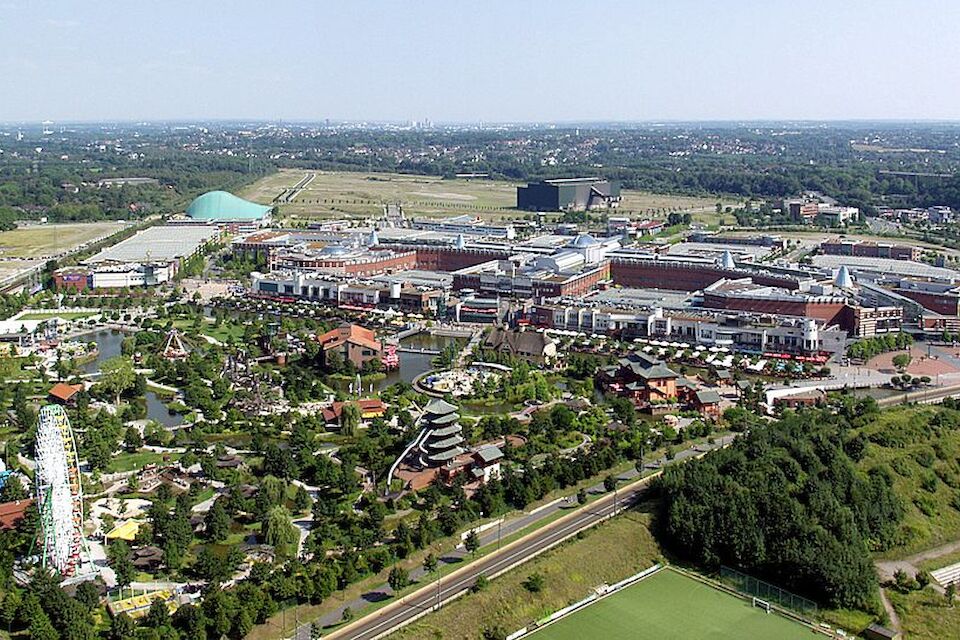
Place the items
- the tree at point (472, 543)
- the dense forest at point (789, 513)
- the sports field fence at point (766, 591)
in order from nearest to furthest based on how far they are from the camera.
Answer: the sports field fence at point (766, 591)
the dense forest at point (789, 513)
the tree at point (472, 543)

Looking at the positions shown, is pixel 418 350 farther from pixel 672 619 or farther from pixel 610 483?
pixel 672 619

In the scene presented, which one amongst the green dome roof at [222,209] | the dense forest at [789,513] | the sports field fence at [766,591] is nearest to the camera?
the sports field fence at [766,591]

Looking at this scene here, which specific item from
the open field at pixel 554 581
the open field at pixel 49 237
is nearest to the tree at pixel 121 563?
the open field at pixel 554 581

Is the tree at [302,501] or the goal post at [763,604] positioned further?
the tree at [302,501]

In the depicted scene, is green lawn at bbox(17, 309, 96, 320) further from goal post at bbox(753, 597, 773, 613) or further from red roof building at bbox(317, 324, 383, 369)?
goal post at bbox(753, 597, 773, 613)

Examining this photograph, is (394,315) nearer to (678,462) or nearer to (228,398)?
→ (228,398)

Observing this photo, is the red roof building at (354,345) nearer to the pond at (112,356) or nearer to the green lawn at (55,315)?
the pond at (112,356)

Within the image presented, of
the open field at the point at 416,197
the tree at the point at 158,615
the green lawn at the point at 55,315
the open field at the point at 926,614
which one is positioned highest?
the tree at the point at 158,615

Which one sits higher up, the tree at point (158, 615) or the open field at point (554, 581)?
the tree at point (158, 615)
